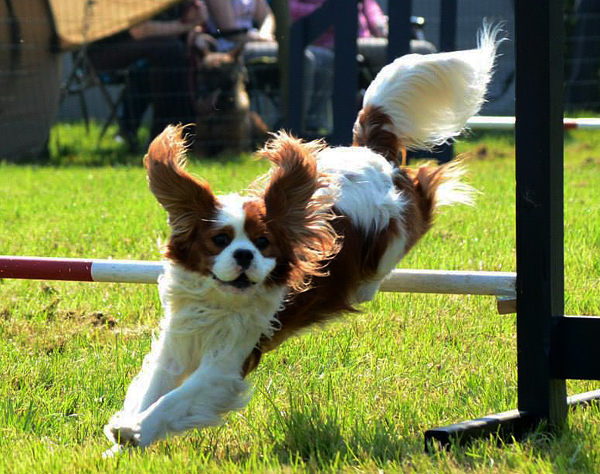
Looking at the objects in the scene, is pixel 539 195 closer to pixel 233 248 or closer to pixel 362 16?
pixel 233 248

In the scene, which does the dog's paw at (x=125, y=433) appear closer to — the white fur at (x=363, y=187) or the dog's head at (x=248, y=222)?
the dog's head at (x=248, y=222)

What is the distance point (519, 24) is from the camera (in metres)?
2.65

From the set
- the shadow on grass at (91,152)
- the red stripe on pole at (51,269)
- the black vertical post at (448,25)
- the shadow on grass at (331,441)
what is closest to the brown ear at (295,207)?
the shadow on grass at (331,441)

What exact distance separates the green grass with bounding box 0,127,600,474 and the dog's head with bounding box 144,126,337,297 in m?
0.38

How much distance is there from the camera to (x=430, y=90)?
401cm

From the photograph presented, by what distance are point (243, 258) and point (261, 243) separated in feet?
0.42

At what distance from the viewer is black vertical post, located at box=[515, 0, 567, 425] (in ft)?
8.62

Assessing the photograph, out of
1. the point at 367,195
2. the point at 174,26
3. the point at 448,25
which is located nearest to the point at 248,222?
the point at 367,195

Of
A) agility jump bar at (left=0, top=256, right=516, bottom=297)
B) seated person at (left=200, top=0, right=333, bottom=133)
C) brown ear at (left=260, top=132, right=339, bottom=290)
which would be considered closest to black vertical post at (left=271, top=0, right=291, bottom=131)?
seated person at (left=200, top=0, right=333, bottom=133)

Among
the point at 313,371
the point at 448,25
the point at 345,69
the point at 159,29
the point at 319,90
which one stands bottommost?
the point at 319,90

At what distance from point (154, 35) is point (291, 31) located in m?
1.66

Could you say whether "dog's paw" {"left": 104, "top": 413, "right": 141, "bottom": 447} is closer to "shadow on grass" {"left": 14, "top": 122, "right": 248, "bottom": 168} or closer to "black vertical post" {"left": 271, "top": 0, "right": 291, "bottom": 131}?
"shadow on grass" {"left": 14, "top": 122, "right": 248, "bottom": 168}

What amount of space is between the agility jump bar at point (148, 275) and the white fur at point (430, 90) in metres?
0.67

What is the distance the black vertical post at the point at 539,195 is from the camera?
2.63 metres
